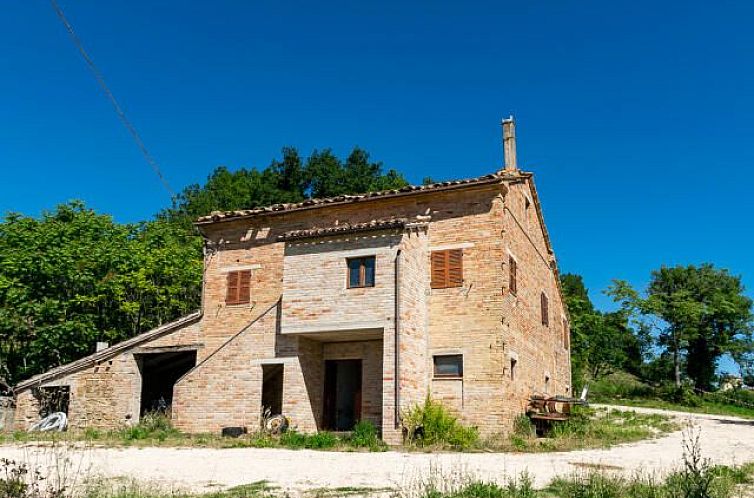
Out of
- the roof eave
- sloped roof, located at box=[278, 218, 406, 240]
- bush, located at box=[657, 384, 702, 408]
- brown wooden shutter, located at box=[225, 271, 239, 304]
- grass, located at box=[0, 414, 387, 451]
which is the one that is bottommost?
grass, located at box=[0, 414, 387, 451]

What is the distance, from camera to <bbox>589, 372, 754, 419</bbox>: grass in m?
40.2

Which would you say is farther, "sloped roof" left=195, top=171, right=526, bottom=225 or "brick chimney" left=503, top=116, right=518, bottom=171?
"brick chimney" left=503, top=116, right=518, bottom=171

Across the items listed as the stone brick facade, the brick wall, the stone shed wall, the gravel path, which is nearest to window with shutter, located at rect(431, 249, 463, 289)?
the stone brick facade

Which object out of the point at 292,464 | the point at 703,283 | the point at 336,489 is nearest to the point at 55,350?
the point at 292,464

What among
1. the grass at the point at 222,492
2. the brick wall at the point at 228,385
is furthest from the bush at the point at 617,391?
the grass at the point at 222,492

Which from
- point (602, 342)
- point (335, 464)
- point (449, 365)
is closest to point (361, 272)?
point (449, 365)

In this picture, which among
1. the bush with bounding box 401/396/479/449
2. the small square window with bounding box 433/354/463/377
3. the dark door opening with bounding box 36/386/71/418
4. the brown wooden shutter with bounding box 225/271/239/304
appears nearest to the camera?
the bush with bounding box 401/396/479/449

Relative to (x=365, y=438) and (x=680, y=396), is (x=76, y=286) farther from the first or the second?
(x=680, y=396)

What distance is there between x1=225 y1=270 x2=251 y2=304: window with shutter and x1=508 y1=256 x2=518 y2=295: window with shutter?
876 centimetres

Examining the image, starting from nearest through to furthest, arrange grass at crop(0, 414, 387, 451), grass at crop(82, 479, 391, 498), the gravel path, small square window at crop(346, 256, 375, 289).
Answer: grass at crop(82, 479, 391, 498), the gravel path, grass at crop(0, 414, 387, 451), small square window at crop(346, 256, 375, 289)

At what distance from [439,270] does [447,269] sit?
0.25 m

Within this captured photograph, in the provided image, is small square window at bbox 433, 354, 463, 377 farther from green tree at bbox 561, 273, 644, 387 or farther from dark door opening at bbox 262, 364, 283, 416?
green tree at bbox 561, 273, 644, 387

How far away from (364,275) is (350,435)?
445 cm

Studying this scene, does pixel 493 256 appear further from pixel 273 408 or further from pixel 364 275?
pixel 273 408
